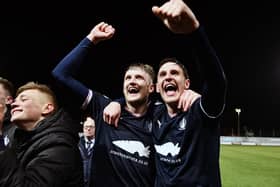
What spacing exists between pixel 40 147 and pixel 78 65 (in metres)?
1.31

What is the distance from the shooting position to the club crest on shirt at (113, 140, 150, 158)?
146 inches

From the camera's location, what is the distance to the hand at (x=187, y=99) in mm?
3389

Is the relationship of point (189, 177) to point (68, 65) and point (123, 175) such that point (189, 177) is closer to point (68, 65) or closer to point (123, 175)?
point (123, 175)

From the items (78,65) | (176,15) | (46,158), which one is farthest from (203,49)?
(78,65)

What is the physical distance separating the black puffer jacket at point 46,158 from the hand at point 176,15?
4.11 feet

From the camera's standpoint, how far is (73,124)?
3188 millimetres

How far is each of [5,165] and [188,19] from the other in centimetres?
158

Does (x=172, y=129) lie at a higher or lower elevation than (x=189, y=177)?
higher

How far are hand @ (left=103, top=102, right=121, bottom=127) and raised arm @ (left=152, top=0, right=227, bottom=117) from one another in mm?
1091

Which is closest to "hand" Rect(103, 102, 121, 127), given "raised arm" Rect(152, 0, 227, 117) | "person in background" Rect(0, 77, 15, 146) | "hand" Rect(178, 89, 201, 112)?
"hand" Rect(178, 89, 201, 112)

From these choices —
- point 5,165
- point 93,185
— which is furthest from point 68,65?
point 5,165

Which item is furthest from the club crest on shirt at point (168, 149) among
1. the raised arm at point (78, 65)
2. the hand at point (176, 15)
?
the hand at point (176, 15)

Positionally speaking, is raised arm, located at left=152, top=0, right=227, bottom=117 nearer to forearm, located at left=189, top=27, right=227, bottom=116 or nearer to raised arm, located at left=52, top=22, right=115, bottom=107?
forearm, located at left=189, top=27, right=227, bottom=116

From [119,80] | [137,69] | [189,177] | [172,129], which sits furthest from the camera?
[119,80]
